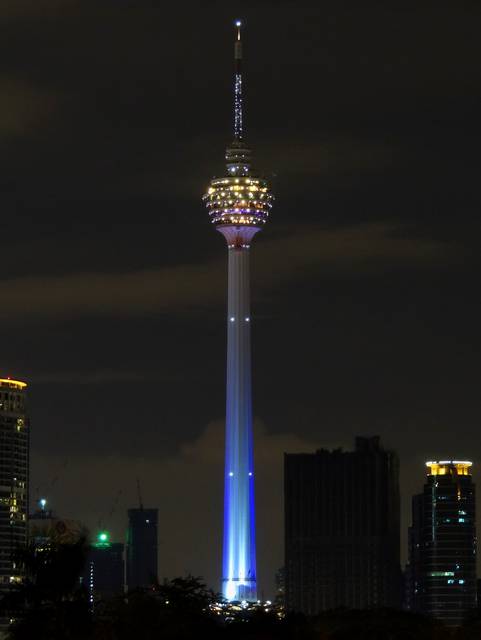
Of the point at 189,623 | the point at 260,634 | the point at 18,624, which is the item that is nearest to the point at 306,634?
the point at 260,634

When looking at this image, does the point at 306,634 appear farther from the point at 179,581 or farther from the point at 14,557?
the point at 14,557

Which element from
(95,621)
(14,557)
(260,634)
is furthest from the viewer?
(260,634)

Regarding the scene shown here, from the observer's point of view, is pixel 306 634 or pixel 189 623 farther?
pixel 306 634

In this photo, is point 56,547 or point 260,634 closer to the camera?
point 56,547

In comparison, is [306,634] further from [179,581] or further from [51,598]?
[51,598]

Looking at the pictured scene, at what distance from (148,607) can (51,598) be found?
2324 cm

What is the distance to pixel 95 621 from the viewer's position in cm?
16562

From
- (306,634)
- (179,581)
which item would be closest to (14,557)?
(179,581)

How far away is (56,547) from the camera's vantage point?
150000 millimetres

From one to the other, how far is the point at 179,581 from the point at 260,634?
7.22 metres

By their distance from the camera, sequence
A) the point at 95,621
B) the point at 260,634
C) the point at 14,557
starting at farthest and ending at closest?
1. the point at 260,634
2. the point at 95,621
3. the point at 14,557

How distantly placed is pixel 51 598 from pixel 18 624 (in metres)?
5.15

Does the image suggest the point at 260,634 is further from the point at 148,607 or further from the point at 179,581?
the point at 148,607

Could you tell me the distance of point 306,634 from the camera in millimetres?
198375
